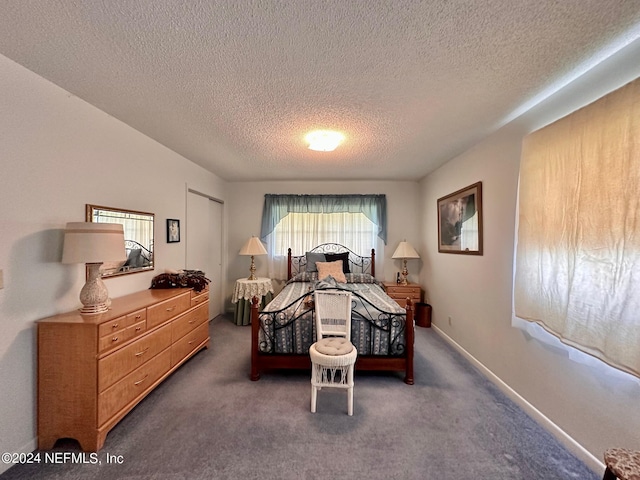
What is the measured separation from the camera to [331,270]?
4402 mm

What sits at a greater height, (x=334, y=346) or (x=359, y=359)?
(x=334, y=346)

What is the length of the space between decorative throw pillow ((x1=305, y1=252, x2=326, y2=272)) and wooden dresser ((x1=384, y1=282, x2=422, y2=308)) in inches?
48.6

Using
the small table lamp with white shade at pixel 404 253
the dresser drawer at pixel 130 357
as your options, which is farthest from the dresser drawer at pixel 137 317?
the small table lamp with white shade at pixel 404 253

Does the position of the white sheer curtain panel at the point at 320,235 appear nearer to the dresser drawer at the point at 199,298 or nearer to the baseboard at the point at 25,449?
the dresser drawer at the point at 199,298

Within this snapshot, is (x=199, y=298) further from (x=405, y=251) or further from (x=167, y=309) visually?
(x=405, y=251)

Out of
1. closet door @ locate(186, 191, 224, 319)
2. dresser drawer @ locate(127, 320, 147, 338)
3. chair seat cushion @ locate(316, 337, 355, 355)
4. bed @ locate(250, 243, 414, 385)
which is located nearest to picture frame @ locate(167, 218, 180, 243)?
closet door @ locate(186, 191, 224, 319)

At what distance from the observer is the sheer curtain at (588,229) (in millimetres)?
1364

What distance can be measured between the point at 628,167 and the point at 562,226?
471 mm

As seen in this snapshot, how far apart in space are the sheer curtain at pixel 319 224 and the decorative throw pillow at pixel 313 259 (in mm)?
234

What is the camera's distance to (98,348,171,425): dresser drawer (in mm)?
1781

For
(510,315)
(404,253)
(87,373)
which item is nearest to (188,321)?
(87,373)

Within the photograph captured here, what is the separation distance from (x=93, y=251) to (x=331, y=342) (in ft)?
6.37

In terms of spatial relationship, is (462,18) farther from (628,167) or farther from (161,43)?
(161,43)

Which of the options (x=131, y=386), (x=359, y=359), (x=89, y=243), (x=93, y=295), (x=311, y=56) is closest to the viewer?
(x=311, y=56)
